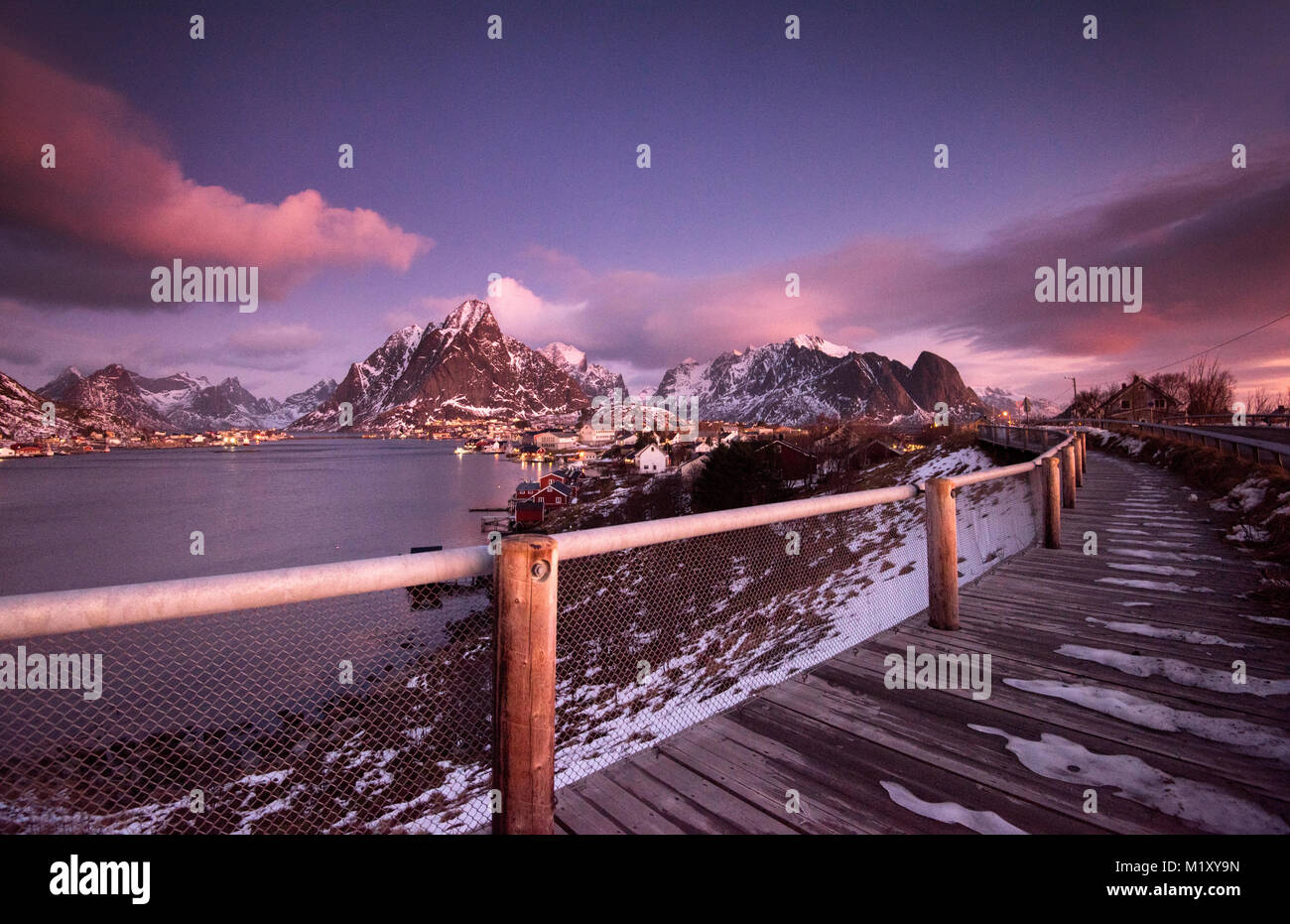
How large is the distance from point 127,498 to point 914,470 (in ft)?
261

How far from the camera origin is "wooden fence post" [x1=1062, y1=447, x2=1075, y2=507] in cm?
988

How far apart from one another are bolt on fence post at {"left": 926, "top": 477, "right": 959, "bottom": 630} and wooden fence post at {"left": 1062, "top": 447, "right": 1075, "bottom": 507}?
23.7 feet

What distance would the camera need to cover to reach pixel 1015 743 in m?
2.91

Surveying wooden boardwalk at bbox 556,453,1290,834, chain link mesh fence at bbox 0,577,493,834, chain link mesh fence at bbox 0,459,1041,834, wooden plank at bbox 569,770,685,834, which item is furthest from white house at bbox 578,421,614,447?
wooden plank at bbox 569,770,685,834

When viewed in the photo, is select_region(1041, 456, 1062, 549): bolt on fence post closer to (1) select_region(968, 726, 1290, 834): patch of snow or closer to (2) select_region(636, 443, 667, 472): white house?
(1) select_region(968, 726, 1290, 834): patch of snow

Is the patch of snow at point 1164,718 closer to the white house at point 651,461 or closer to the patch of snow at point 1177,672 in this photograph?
the patch of snow at point 1177,672

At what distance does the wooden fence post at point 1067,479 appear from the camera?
32.4 feet

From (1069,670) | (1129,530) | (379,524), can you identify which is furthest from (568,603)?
(379,524)

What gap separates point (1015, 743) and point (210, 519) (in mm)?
63334

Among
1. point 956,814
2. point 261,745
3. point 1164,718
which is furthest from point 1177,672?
point 261,745

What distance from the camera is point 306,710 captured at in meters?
13.7

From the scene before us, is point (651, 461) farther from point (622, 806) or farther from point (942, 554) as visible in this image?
point (622, 806)

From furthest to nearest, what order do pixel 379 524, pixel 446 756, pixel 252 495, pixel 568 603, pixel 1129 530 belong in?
pixel 252 495 → pixel 379 524 → pixel 568 603 → pixel 446 756 → pixel 1129 530
